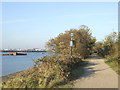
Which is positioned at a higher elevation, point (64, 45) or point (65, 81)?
point (64, 45)

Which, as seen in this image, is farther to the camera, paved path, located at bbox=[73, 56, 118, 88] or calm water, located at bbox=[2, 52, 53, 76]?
calm water, located at bbox=[2, 52, 53, 76]

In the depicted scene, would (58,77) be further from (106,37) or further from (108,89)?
(106,37)

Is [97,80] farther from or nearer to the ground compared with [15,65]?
farther from the ground

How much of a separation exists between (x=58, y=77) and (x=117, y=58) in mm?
8560

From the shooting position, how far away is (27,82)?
7.24m

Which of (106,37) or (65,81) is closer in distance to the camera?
(65,81)

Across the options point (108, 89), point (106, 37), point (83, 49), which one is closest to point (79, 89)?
point (108, 89)

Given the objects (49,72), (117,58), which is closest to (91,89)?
(49,72)

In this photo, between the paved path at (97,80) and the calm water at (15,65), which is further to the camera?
the calm water at (15,65)

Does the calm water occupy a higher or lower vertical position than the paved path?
lower

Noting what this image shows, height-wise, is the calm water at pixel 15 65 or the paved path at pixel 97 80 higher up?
the paved path at pixel 97 80

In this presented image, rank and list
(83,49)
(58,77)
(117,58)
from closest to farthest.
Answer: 1. (58,77)
2. (117,58)
3. (83,49)

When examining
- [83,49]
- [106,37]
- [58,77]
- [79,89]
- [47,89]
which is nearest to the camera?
[47,89]

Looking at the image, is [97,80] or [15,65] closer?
[97,80]
